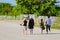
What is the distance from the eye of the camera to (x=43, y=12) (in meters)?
76.2

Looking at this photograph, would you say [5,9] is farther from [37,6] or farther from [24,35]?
[24,35]

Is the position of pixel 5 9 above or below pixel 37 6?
below

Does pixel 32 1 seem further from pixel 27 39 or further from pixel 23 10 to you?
pixel 27 39

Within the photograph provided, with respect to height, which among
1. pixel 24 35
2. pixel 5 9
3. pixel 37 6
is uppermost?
pixel 37 6

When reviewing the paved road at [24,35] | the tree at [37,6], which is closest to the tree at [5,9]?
the tree at [37,6]

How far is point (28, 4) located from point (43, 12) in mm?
5100

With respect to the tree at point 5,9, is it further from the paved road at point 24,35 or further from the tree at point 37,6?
the paved road at point 24,35

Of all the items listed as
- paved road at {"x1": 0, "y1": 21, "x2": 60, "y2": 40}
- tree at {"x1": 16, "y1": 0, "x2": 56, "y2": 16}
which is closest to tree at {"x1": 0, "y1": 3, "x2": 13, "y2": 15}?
tree at {"x1": 16, "y1": 0, "x2": 56, "y2": 16}

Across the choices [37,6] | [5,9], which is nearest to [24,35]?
[37,6]

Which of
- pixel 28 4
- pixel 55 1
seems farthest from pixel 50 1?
pixel 28 4

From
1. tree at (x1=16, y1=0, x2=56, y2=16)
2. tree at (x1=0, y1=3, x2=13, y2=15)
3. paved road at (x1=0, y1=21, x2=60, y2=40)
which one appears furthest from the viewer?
tree at (x1=0, y1=3, x2=13, y2=15)

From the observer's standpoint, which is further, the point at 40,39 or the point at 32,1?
the point at 32,1

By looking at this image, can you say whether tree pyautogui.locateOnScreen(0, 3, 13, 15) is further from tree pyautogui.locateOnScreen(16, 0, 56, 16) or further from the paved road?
the paved road

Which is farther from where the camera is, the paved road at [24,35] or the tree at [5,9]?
the tree at [5,9]
